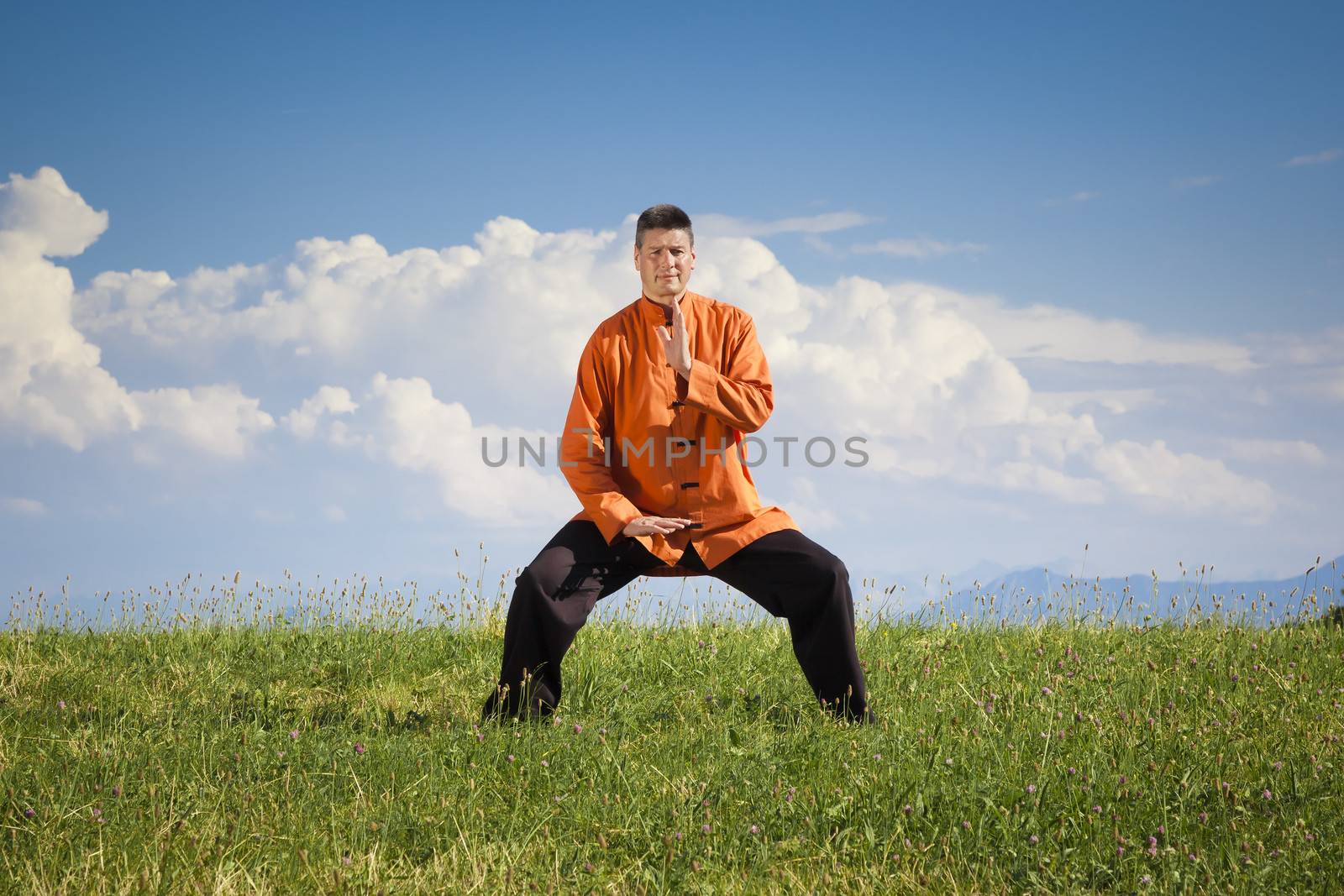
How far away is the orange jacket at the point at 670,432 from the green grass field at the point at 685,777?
99cm

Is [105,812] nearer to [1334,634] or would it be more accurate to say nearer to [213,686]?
[213,686]

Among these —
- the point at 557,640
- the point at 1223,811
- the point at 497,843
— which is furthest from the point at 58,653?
the point at 1223,811

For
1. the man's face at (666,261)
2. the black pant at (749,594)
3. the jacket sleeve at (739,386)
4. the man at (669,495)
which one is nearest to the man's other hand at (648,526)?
the man at (669,495)

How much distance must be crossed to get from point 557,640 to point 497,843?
4.96ft

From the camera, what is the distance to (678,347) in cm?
534

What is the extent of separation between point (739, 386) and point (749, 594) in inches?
43.7

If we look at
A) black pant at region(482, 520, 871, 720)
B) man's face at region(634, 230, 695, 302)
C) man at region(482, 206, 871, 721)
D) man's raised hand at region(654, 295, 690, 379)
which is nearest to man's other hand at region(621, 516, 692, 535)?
man at region(482, 206, 871, 721)

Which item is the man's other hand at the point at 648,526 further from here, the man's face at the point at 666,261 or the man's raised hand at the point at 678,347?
the man's face at the point at 666,261

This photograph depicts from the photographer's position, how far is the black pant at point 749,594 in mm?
5289

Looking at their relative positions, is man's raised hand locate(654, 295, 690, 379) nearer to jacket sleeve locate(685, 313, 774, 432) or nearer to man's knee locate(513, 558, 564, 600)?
jacket sleeve locate(685, 313, 774, 432)

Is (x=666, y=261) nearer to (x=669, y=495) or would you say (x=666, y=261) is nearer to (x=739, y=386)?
(x=739, y=386)

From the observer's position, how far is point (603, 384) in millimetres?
5777

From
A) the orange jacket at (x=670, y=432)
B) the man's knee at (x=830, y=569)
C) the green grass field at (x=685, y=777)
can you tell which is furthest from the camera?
the orange jacket at (x=670, y=432)

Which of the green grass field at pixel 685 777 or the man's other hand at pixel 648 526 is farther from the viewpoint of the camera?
the man's other hand at pixel 648 526
